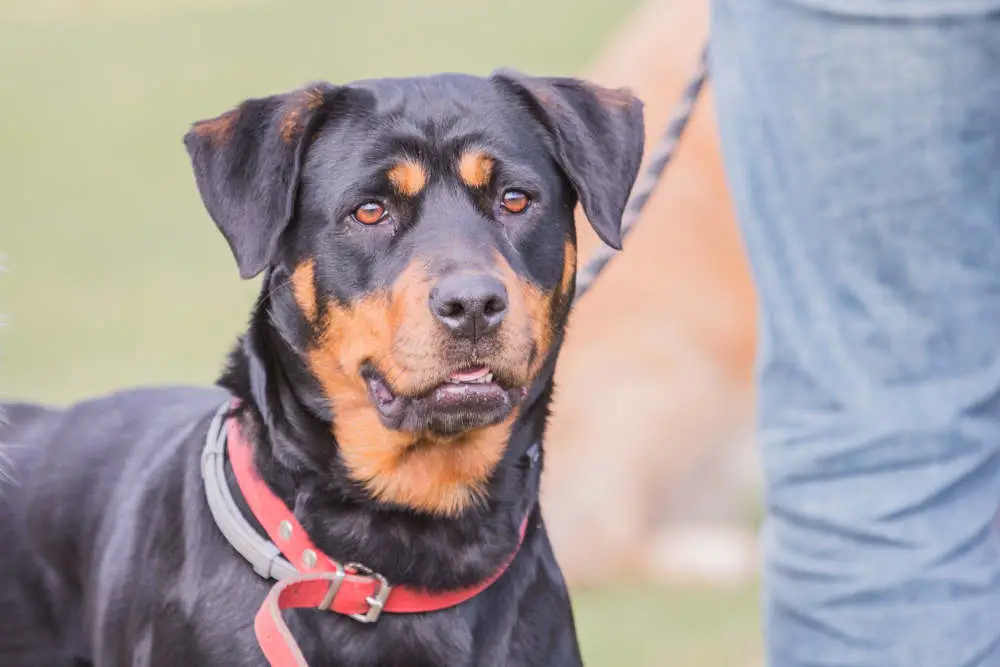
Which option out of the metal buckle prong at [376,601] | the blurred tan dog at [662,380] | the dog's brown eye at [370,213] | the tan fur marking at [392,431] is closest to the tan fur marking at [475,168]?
the dog's brown eye at [370,213]

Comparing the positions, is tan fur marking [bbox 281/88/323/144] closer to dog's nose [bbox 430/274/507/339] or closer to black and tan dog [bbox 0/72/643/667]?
black and tan dog [bbox 0/72/643/667]

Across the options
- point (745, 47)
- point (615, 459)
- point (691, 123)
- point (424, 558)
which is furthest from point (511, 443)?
point (691, 123)

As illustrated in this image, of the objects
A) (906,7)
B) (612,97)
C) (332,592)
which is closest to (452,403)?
(332,592)

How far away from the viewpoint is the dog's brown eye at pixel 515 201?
2.99m

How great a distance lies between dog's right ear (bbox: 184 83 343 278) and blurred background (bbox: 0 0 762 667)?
51cm

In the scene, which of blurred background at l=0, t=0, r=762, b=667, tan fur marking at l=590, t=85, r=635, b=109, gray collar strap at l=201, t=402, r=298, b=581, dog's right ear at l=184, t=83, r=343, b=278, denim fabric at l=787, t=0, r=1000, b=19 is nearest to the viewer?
denim fabric at l=787, t=0, r=1000, b=19

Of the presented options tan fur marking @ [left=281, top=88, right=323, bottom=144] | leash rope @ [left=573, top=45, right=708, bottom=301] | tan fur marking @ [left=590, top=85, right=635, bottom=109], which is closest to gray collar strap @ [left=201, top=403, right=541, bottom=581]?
tan fur marking @ [left=281, top=88, right=323, bottom=144]

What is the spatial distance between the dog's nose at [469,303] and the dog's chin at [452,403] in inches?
3.6

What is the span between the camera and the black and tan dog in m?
2.74

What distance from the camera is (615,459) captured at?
5527 millimetres

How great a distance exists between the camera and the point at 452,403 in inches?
109

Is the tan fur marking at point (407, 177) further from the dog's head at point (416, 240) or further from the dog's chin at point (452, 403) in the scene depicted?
the dog's chin at point (452, 403)

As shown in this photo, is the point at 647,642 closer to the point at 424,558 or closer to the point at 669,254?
the point at 669,254

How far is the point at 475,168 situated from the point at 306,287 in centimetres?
39
